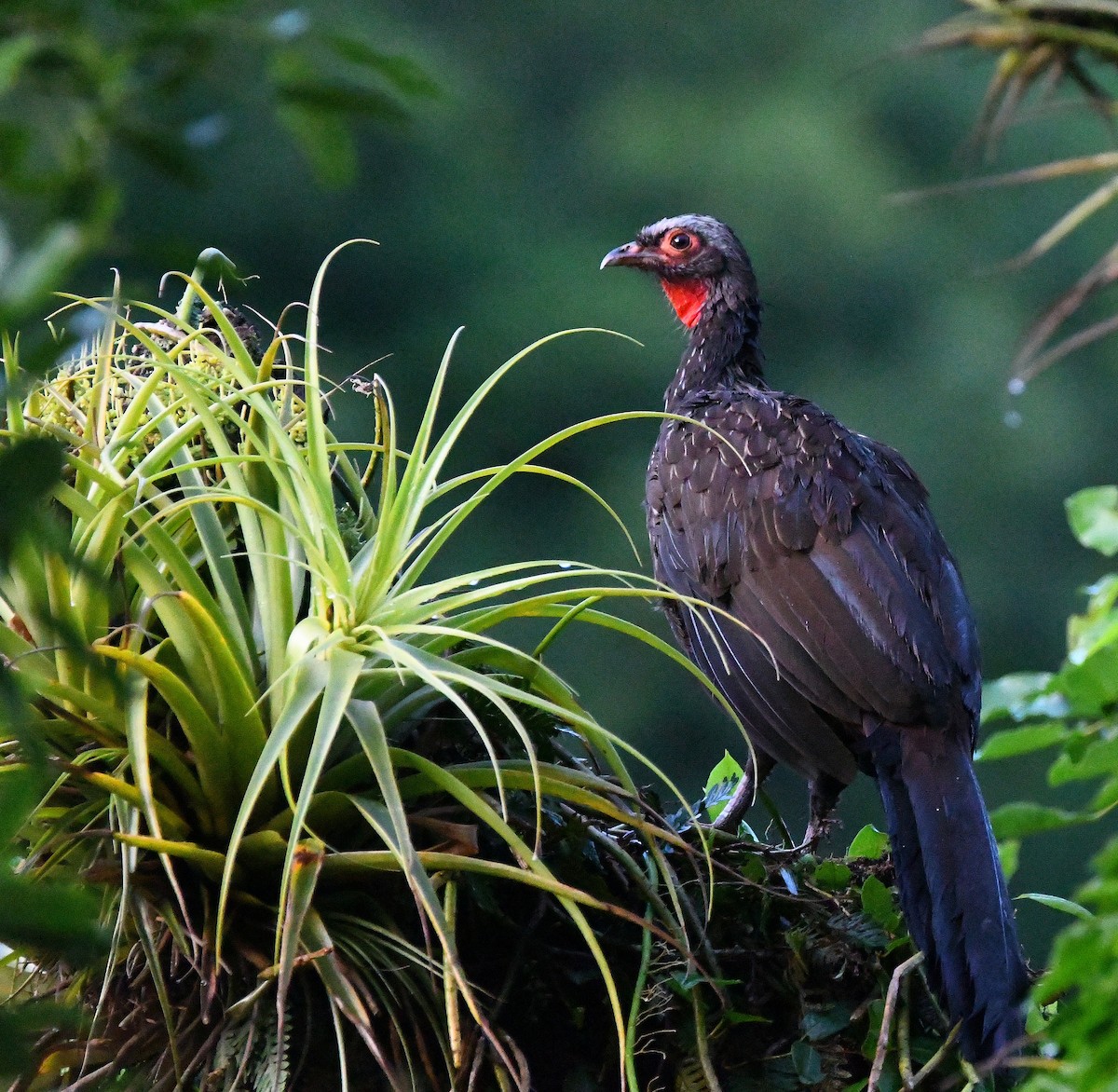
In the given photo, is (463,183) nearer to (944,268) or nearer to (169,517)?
(944,268)

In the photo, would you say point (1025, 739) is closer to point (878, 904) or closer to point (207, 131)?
point (878, 904)

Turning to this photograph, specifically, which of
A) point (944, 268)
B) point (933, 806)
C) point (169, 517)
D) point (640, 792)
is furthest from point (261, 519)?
point (944, 268)

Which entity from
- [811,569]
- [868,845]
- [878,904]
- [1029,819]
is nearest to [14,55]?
[1029,819]

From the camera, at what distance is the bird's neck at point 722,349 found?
11.7ft

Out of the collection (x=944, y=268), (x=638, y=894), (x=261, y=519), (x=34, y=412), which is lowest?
(x=944, y=268)

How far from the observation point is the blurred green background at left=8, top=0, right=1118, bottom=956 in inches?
382

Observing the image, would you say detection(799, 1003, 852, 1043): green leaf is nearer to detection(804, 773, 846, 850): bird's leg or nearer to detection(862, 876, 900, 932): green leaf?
detection(862, 876, 900, 932): green leaf

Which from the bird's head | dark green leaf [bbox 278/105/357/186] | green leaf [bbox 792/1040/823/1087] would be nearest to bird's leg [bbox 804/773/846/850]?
green leaf [bbox 792/1040/823/1087]

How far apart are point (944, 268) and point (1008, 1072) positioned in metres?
10.6

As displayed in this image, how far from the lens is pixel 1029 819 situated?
1.32 m

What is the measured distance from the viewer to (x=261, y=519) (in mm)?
1870

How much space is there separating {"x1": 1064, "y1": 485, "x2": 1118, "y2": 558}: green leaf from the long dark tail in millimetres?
605

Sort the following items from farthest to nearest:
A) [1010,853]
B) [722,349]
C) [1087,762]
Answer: [722,349] < [1010,853] < [1087,762]

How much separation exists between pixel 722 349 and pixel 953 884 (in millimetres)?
1817
